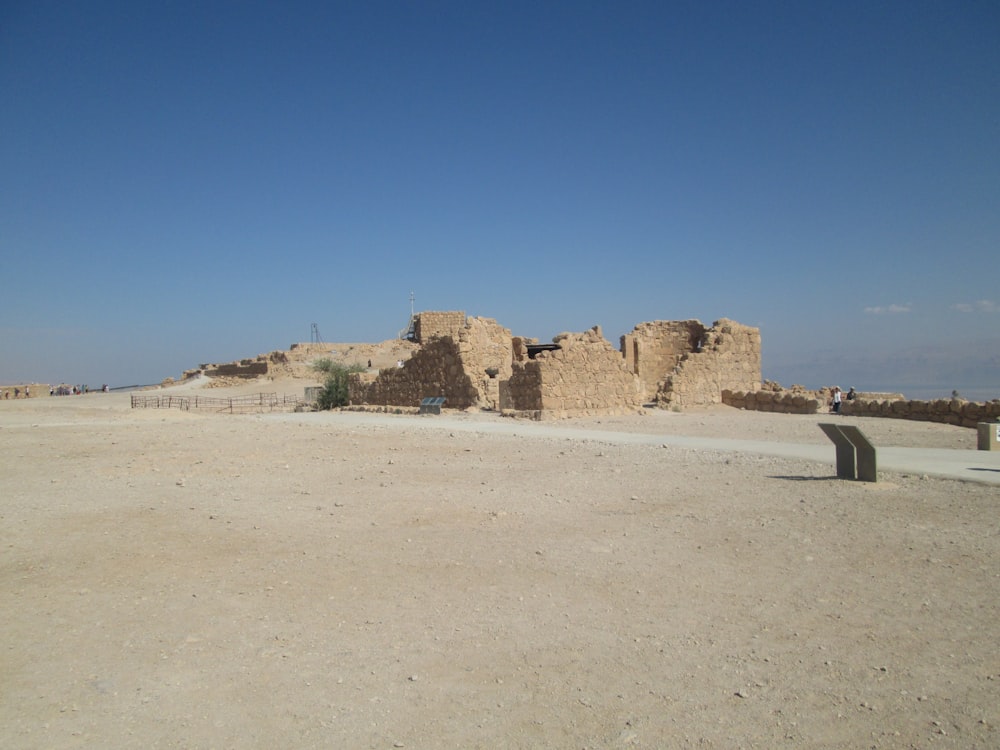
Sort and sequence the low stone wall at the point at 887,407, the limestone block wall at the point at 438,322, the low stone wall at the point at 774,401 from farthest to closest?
the limestone block wall at the point at 438,322
the low stone wall at the point at 774,401
the low stone wall at the point at 887,407

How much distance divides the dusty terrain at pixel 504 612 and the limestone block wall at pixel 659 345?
1672 centimetres

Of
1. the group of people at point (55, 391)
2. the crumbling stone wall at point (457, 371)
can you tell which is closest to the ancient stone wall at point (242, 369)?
the group of people at point (55, 391)

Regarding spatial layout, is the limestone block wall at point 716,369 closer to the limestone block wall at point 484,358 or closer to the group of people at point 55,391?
the limestone block wall at point 484,358

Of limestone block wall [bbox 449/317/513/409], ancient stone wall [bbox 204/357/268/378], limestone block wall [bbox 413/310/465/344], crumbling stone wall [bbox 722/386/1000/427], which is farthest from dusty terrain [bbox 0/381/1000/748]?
ancient stone wall [bbox 204/357/268/378]

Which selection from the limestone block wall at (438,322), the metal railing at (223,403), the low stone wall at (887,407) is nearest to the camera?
the low stone wall at (887,407)

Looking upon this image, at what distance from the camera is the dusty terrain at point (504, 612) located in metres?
3.37

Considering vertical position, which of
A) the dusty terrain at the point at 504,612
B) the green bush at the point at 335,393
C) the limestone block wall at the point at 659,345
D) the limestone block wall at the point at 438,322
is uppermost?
the limestone block wall at the point at 438,322

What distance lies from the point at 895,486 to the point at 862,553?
9.35 feet

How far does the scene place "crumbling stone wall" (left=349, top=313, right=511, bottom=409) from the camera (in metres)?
20.6

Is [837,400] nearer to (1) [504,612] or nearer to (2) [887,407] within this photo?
(2) [887,407]

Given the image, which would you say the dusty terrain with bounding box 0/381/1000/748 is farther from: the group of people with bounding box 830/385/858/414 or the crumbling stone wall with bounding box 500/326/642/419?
the group of people with bounding box 830/385/858/414

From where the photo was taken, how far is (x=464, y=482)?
356 inches

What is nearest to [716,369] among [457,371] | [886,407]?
[886,407]

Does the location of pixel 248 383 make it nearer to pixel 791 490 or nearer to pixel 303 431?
pixel 303 431
